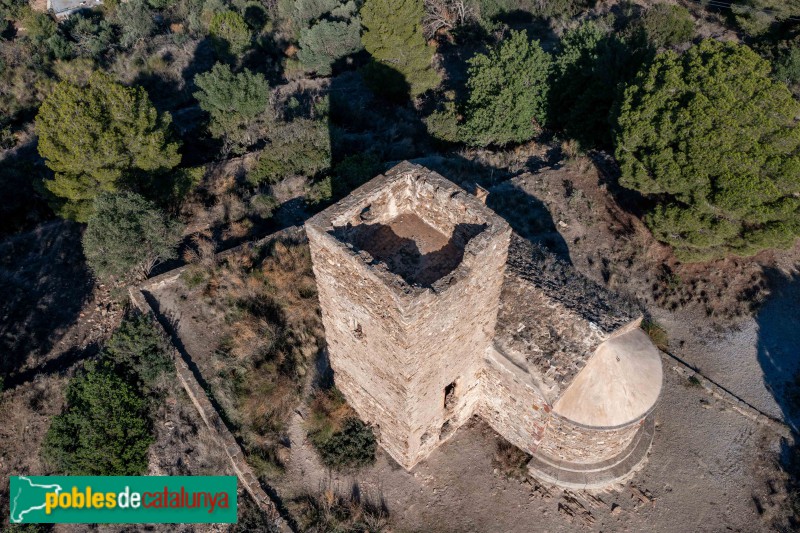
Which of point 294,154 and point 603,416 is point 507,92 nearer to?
point 294,154

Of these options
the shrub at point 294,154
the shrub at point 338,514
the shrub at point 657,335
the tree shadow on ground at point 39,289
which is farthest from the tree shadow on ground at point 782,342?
the tree shadow on ground at point 39,289

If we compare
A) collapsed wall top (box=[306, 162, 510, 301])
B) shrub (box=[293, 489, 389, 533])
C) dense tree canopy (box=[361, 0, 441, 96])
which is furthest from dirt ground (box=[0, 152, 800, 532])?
dense tree canopy (box=[361, 0, 441, 96])

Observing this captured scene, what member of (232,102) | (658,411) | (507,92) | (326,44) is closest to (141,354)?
(232,102)

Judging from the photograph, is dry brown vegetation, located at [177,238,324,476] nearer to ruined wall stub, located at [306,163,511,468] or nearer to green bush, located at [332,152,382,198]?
ruined wall stub, located at [306,163,511,468]

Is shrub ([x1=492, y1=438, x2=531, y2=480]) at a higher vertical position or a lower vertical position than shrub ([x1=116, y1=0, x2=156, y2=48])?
lower

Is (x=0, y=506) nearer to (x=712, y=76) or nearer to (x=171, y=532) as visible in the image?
(x=171, y=532)

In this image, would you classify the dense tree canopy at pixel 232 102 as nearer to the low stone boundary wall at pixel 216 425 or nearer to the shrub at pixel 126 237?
the shrub at pixel 126 237

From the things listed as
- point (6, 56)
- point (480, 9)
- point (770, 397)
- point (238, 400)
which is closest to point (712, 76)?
point (770, 397)
